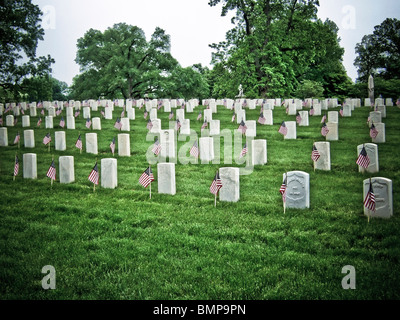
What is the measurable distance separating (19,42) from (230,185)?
28602 millimetres

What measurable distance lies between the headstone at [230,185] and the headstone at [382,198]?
262 cm

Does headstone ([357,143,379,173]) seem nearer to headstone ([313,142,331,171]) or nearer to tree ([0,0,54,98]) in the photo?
headstone ([313,142,331,171])

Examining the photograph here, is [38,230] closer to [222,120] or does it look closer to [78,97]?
[222,120]

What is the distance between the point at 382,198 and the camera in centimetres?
633

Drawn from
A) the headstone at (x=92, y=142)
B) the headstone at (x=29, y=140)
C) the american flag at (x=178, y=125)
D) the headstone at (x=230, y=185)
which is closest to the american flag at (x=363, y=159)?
the headstone at (x=230, y=185)

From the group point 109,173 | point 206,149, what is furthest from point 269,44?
point 109,173

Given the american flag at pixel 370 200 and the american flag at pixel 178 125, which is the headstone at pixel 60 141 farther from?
the american flag at pixel 370 200

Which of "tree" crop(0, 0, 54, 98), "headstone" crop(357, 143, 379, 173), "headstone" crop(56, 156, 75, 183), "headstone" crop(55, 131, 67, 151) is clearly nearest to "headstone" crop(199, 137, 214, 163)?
"headstone" crop(56, 156, 75, 183)

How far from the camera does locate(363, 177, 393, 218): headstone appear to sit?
20.6ft

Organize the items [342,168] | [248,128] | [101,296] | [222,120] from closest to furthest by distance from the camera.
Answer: [101,296], [342,168], [248,128], [222,120]

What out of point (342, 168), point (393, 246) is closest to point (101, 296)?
point (393, 246)

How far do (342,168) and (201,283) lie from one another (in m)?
7.12

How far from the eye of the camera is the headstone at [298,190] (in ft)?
23.0
